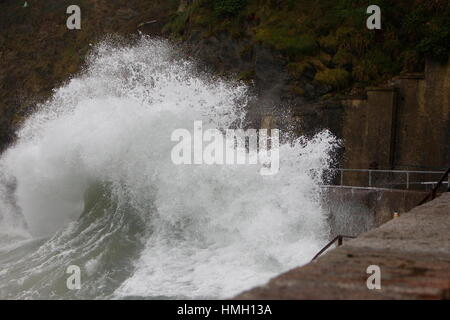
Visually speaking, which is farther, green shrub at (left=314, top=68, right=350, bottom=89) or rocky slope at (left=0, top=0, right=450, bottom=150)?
green shrub at (left=314, top=68, right=350, bottom=89)

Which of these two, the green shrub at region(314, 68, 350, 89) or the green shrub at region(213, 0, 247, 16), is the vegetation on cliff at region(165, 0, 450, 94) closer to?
the green shrub at region(314, 68, 350, 89)

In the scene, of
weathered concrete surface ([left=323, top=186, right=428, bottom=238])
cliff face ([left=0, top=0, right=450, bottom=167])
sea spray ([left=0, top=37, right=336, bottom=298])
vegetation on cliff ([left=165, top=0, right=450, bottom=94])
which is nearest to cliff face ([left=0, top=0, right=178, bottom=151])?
cliff face ([left=0, top=0, right=450, bottom=167])

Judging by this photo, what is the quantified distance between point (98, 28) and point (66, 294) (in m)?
18.2

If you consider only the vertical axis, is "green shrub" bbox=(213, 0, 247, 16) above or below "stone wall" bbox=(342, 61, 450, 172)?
above

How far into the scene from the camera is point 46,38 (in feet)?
87.6

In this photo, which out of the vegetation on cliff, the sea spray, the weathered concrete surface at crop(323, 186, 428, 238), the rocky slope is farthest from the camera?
the vegetation on cliff

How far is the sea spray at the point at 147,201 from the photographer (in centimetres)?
996

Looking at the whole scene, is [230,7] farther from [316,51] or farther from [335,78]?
[335,78]

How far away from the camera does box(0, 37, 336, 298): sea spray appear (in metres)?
9.96

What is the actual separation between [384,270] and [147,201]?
8.02 metres

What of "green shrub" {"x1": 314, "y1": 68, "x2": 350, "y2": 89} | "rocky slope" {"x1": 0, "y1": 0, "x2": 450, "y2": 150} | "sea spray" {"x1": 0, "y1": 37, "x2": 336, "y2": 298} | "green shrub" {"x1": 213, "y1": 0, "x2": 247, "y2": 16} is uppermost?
"green shrub" {"x1": 213, "y1": 0, "x2": 247, "y2": 16}

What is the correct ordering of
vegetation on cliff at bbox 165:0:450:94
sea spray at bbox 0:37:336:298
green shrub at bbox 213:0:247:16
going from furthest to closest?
green shrub at bbox 213:0:247:16, vegetation on cliff at bbox 165:0:450:94, sea spray at bbox 0:37:336:298

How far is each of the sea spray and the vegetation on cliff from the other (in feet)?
6.22

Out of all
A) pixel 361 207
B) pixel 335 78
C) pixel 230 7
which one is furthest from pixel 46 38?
pixel 361 207
